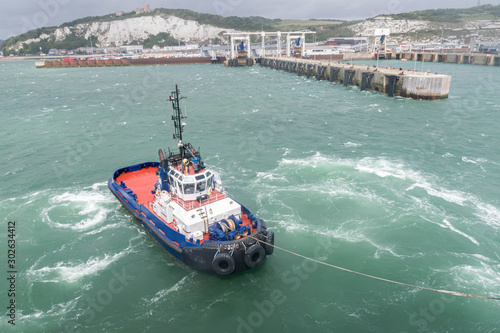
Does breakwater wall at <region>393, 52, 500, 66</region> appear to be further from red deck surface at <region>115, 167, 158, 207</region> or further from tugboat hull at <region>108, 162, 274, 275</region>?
tugboat hull at <region>108, 162, 274, 275</region>

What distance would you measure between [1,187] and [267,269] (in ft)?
78.4

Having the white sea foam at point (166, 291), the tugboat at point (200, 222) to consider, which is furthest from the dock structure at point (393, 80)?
the white sea foam at point (166, 291)

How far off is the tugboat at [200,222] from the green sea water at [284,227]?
4.16ft

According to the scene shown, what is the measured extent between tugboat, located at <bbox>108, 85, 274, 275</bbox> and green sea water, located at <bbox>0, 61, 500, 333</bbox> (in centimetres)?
127

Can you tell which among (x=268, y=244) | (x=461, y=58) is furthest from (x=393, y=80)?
(x=461, y=58)

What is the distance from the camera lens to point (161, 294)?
15.9m

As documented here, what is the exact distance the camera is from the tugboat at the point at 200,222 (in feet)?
52.2

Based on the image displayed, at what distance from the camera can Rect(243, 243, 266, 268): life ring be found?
16.0 meters

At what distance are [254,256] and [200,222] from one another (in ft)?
10.7

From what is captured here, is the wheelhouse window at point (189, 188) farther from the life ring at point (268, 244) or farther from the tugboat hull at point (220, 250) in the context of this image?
the life ring at point (268, 244)

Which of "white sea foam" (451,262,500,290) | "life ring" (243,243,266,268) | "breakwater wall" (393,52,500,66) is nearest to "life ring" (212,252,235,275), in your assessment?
"life ring" (243,243,266,268)

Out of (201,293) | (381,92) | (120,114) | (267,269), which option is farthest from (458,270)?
(381,92)

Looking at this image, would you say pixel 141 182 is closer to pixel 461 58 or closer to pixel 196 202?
pixel 196 202

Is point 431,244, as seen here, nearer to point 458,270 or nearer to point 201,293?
point 458,270
